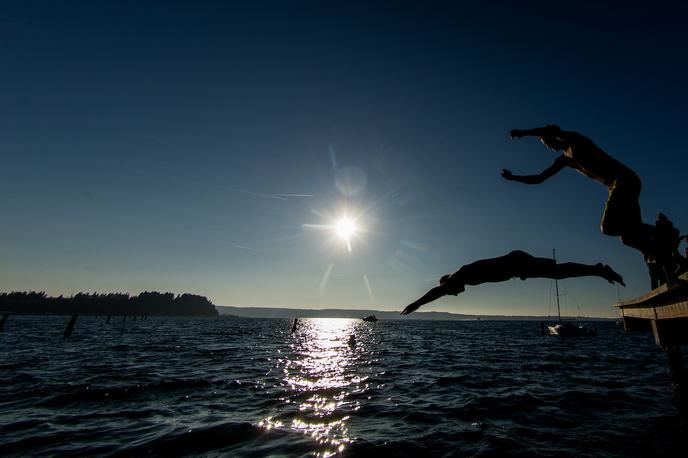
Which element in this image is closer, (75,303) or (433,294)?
(433,294)

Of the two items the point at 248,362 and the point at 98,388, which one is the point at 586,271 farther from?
the point at 248,362

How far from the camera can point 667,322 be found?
7.71m

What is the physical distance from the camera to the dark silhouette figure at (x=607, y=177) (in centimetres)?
287

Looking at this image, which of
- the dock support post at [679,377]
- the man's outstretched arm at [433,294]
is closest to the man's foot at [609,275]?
the man's outstretched arm at [433,294]

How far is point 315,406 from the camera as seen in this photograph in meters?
10.8

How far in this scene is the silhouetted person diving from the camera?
84.0 inches

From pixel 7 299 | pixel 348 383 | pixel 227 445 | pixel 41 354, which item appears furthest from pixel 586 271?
pixel 7 299

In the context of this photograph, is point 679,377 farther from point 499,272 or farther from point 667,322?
point 499,272

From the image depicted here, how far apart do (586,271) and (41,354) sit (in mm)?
31398

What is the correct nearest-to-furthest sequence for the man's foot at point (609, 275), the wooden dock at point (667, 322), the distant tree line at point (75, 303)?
the man's foot at point (609, 275) < the wooden dock at point (667, 322) < the distant tree line at point (75, 303)

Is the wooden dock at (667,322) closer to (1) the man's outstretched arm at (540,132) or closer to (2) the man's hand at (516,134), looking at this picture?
(1) the man's outstretched arm at (540,132)

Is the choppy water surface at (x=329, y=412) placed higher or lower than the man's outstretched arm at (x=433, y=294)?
lower

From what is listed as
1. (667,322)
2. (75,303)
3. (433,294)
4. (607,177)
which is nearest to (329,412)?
(667,322)

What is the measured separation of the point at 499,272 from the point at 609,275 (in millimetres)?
1345
